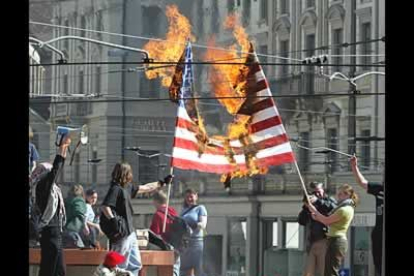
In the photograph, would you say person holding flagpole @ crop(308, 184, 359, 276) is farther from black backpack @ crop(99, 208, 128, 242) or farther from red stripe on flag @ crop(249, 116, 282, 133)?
black backpack @ crop(99, 208, 128, 242)

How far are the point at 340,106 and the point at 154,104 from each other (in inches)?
45.4

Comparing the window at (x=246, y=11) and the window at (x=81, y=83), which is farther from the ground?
the window at (x=246, y=11)

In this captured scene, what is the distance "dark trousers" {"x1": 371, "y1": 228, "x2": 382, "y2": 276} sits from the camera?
7.07 m

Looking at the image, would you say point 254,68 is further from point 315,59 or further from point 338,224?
point 338,224

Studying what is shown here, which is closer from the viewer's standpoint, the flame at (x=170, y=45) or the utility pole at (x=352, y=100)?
the flame at (x=170, y=45)

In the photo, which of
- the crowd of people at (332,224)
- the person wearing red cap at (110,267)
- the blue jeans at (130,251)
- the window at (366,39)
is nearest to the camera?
the person wearing red cap at (110,267)

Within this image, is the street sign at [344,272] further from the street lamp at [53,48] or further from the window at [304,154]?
the street lamp at [53,48]

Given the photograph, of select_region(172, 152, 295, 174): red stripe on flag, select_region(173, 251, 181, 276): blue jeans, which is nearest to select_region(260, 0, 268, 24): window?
select_region(172, 152, 295, 174): red stripe on flag

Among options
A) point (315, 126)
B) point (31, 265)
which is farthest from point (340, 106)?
point (31, 265)

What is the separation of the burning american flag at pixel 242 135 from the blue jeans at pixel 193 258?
0.44m

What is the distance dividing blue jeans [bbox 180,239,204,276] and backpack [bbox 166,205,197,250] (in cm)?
5

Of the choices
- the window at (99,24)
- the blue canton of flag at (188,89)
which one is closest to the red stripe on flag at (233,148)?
the blue canton of flag at (188,89)

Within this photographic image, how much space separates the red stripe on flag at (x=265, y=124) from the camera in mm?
7121
